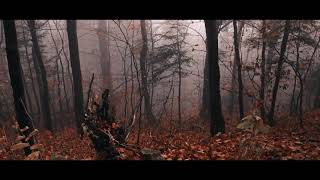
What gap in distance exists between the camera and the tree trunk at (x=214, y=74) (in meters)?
10.5

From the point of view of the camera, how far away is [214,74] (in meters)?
10.6

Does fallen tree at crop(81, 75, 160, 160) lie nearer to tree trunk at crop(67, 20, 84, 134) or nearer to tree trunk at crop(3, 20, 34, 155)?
tree trunk at crop(3, 20, 34, 155)

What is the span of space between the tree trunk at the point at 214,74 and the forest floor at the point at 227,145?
526 mm

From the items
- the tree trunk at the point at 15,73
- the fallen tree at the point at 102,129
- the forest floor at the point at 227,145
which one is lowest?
the forest floor at the point at 227,145

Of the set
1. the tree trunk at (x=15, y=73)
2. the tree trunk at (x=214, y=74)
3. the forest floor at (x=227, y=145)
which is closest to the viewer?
the forest floor at (x=227, y=145)

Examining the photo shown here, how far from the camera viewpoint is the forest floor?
7598mm

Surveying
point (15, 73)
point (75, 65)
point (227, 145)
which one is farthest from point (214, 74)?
point (75, 65)

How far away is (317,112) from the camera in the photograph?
14.5m

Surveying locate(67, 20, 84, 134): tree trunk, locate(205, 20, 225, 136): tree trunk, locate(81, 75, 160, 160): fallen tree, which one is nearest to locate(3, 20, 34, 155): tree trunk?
locate(81, 75, 160, 160): fallen tree

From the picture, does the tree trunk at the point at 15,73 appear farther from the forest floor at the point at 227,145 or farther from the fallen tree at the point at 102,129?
the fallen tree at the point at 102,129

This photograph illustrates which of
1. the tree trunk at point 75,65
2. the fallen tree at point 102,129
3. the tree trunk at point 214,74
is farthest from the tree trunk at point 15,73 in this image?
the tree trunk at point 214,74

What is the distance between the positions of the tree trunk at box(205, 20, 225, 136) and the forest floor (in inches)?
20.7
